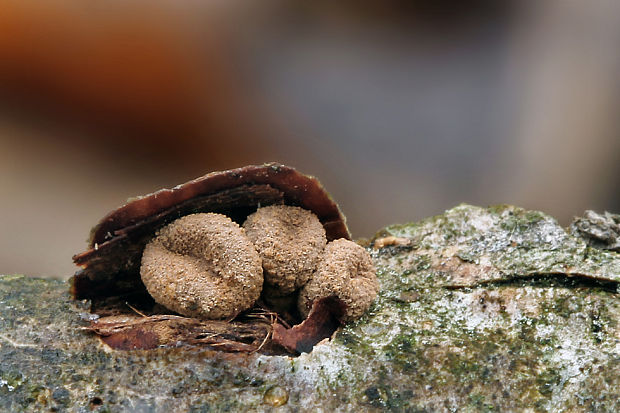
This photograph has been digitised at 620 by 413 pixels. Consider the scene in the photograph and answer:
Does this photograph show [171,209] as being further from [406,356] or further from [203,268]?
[406,356]

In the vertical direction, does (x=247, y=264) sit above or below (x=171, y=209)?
below

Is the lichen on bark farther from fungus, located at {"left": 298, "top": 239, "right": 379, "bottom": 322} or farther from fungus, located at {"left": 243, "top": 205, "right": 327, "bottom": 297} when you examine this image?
fungus, located at {"left": 243, "top": 205, "right": 327, "bottom": 297}

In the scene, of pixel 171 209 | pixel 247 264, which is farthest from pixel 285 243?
pixel 171 209

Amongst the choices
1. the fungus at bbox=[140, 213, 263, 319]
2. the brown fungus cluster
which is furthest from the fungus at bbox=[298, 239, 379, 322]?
the fungus at bbox=[140, 213, 263, 319]

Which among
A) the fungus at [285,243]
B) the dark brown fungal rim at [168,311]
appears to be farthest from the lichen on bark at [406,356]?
the fungus at [285,243]

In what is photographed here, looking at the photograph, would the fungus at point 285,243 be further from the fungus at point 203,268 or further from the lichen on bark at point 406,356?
the lichen on bark at point 406,356

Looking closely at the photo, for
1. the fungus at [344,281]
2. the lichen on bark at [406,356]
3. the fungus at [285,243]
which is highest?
the fungus at [285,243]
